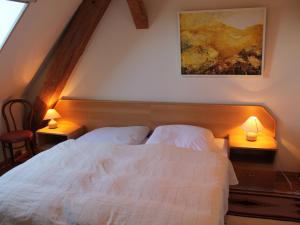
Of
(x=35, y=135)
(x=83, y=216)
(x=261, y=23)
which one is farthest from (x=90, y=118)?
(x=261, y=23)

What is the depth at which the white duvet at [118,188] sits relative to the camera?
1.66m

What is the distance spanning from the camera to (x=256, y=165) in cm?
271

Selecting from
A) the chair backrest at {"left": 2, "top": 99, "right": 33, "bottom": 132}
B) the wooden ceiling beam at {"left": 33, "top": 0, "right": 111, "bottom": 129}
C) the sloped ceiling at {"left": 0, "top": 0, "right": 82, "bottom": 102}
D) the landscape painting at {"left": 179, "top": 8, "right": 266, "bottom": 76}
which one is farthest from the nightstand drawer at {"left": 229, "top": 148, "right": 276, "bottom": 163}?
the chair backrest at {"left": 2, "top": 99, "right": 33, "bottom": 132}

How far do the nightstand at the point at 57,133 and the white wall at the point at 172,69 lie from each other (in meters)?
0.40

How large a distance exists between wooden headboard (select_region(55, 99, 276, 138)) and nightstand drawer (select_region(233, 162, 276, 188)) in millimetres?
403

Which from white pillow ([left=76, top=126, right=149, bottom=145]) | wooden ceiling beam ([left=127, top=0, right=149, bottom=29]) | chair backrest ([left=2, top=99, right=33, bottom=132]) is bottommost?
white pillow ([left=76, top=126, right=149, bottom=145])

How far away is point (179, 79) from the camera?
3.08 meters

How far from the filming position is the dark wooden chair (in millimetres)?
3174

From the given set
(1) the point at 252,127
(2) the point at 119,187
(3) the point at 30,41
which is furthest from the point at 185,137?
(3) the point at 30,41

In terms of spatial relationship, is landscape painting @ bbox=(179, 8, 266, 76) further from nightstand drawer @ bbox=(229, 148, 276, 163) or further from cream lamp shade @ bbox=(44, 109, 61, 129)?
Result: cream lamp shade @ bbox=(44, 109, 61, 129)

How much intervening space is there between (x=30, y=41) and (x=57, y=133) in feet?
3.43

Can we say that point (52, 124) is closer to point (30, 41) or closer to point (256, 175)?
point (30, 41)

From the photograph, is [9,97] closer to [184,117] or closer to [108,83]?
[108,83]

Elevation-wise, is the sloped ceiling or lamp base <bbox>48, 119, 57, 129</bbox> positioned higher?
the sloped ceiling
